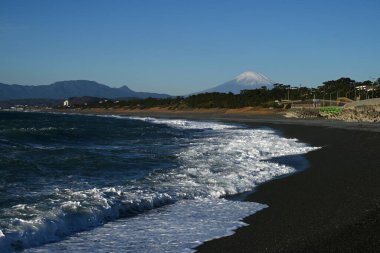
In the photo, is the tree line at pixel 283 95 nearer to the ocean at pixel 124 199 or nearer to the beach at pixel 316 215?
the ocean at pixel 124 199

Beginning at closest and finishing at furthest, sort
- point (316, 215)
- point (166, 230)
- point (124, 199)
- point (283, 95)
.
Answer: point (166, 230), point (316, 215), point (124, 199), point (283, 95)

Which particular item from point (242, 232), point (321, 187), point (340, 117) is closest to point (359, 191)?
point (321, 187)

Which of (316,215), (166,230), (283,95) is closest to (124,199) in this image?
(166,230)

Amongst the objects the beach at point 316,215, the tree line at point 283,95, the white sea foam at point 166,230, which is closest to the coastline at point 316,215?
the beach at point 316,215

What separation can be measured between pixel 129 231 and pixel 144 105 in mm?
155782

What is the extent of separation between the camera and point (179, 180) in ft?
45.2

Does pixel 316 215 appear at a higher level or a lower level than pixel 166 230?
higher

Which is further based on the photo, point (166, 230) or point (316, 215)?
point (316, 215)

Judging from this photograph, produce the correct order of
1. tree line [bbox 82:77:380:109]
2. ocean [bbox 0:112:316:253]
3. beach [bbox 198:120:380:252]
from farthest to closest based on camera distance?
tree line [bbox 82:77:380:109]
ocean [bbox 0:112:316:253]
beach [bbox 198:120:380:252]

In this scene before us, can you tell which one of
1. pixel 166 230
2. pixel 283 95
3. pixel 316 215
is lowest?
pixel 166 230

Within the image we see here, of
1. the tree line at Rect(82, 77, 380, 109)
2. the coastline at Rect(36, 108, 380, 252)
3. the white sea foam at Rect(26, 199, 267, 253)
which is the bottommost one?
the white sea foam at Rect(26, 199, 267, 253)

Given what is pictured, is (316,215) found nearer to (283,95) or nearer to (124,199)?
(124,199)

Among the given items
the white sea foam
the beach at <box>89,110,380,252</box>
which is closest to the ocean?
the white sea foam

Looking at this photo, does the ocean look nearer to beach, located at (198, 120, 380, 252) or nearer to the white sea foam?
the white sea foam
